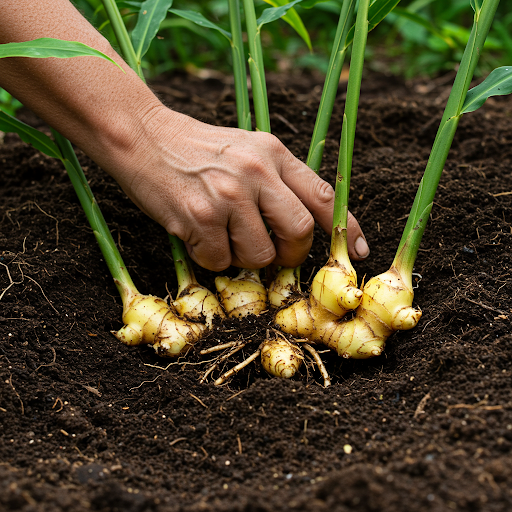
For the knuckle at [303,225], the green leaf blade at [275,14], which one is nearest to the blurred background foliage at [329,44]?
the green leaf blade at [275,14]

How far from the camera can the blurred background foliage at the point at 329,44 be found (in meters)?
3.13

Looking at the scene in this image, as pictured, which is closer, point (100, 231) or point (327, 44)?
point (100, 231)

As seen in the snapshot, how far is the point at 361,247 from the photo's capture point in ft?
4.31

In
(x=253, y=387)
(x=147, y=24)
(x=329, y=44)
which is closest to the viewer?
(x=253, y=387)

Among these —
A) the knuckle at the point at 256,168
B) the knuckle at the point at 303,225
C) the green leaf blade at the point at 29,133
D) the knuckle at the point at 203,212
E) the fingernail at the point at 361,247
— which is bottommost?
the fingernail at the point at 361,247

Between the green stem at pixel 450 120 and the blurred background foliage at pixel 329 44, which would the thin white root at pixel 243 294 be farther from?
the blurred background foliage at pixel 329 44

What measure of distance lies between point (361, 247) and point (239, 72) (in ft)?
1.97

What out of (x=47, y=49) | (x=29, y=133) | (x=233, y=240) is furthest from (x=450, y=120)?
(x=29, y=133)

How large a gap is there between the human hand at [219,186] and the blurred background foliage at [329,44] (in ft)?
6.81

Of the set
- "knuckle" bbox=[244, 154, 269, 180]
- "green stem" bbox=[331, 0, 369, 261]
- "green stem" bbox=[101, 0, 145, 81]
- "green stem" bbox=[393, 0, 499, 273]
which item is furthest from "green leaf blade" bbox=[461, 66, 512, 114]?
"green stem" bbox=[101, 0, 145, 81]

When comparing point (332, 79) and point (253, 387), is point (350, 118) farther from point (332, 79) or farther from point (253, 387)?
point (253, 387)

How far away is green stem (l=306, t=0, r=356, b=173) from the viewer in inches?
50.1

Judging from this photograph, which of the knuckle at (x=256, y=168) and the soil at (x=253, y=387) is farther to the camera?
the knuckle at (x=256, y=168)

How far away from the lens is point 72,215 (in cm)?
153
